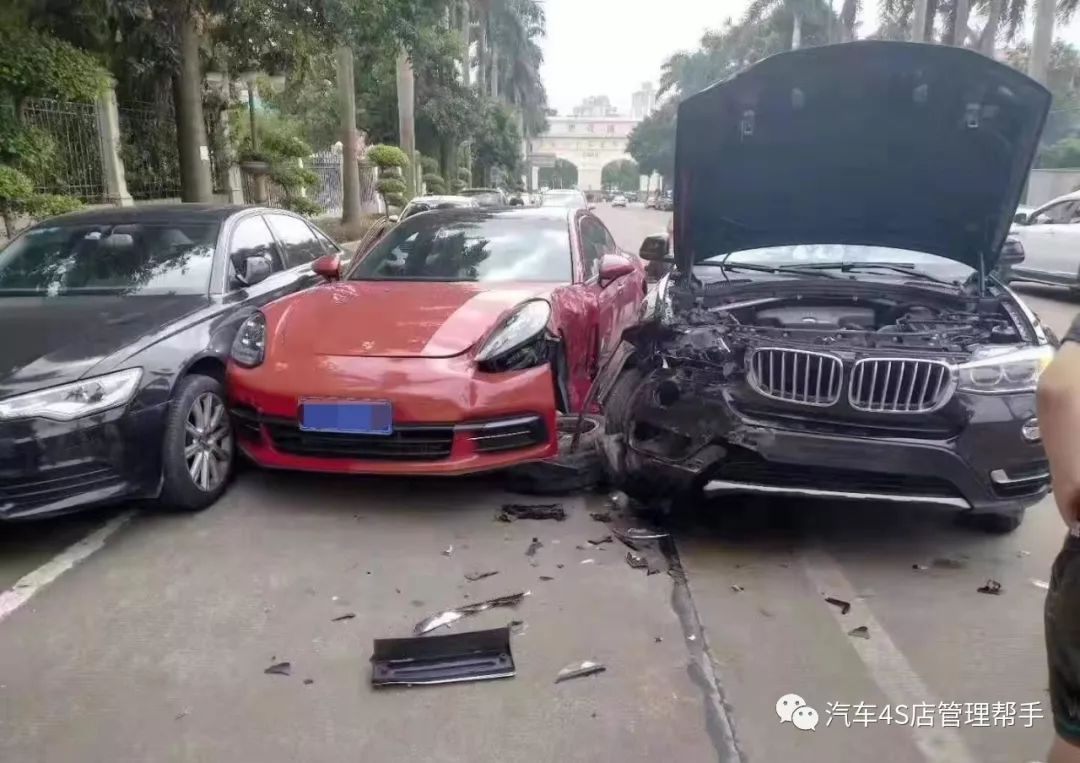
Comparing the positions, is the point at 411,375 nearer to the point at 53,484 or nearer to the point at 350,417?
the point at 350,417

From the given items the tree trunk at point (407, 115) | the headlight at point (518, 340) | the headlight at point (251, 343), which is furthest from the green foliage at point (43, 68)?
the tree trunk at point (407, 115)

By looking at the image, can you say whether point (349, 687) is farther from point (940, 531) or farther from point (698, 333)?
point (940, 531)

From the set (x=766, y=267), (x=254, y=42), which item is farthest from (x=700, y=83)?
(x=766, y=267)

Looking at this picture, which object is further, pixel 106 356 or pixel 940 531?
pixel 940 531

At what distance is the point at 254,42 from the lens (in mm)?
11438

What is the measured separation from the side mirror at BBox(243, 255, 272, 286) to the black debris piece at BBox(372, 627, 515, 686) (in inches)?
104

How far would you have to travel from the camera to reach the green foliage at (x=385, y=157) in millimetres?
23156

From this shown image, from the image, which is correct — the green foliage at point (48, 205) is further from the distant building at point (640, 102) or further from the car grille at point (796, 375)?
the distant building at point (640, 102)

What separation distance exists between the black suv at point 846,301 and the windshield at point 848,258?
0.4 inches

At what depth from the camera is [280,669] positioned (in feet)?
9.18

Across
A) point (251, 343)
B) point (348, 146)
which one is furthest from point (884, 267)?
point (348, 146)

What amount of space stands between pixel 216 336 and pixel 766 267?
2977 mm

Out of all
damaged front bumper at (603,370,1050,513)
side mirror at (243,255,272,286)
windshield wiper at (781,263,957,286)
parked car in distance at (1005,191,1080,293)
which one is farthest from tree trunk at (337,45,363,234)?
damaged front bumper at (603,370,1050,513)

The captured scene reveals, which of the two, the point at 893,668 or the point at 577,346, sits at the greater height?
the point at 577,346
